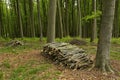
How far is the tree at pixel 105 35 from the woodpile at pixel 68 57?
57 cm

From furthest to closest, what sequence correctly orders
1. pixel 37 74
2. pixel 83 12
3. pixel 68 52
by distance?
pixel 83 12 → pixel 68 52 → pixel 37 74

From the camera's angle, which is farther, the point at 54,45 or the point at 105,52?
the point at 54,45

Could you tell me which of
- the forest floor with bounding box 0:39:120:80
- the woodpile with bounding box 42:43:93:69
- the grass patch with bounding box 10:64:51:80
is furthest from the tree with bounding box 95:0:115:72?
the grass patch with bounding box 10:64:51:80

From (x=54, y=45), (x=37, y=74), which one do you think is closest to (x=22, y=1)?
(x=54, y=45)

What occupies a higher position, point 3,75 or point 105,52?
point 105,52

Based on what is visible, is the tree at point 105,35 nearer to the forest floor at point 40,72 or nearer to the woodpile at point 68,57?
the forest floor at point 40,72

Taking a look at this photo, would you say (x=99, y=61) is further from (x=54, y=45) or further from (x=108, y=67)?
(x=54, y=45)

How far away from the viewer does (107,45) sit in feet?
23.5

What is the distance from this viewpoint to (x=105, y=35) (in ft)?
Result: 23.2

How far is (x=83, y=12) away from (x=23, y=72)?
2575cm

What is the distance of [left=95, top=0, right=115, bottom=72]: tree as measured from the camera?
6.95m

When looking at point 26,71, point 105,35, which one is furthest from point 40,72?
point 105,35

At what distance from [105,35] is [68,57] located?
1.63 m

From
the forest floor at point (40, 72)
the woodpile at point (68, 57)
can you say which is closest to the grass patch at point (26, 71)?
the forest floor at point (40, 72)
